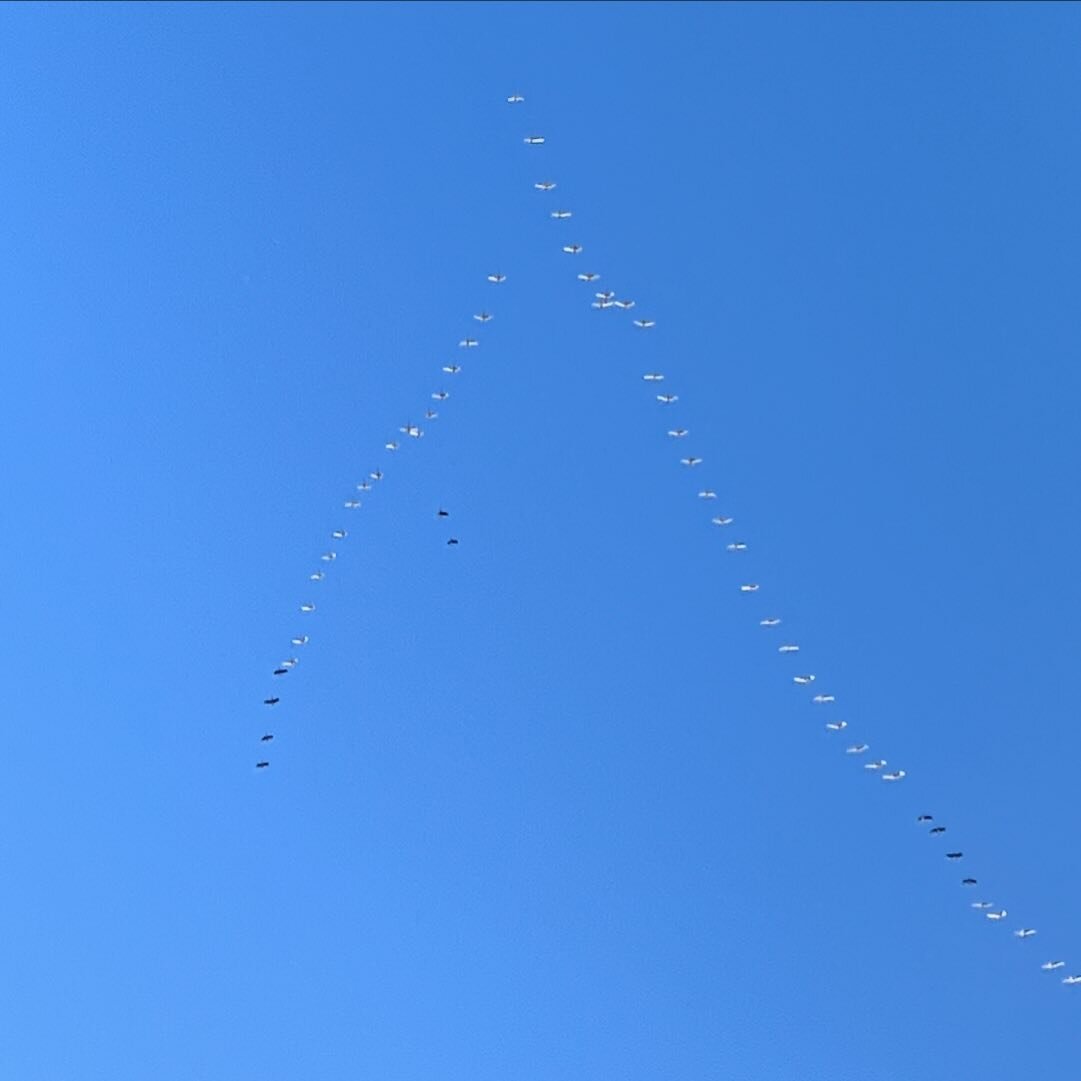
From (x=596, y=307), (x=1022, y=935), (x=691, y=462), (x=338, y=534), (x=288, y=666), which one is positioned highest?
(x=596, y=307)

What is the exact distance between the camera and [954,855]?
46.1 feet

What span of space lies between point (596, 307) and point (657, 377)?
3.47ft

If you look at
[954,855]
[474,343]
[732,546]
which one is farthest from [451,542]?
[954,855]

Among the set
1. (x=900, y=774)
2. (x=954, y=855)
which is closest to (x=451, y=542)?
(x=900, y=774)

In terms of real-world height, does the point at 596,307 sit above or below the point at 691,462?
above

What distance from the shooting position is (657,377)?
14.7 metres

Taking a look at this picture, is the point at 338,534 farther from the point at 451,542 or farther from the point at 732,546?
the point at 732,546

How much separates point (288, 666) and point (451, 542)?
2.34 m

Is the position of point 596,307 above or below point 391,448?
above

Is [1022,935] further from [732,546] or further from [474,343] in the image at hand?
[474,343]

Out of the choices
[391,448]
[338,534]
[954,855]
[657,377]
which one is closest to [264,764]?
[338,534]

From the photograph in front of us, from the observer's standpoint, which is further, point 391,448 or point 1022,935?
point 391,448

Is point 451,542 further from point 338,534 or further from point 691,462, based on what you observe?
point 691,462

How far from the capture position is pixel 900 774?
14164 millimetres
